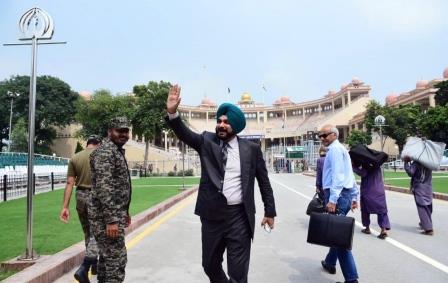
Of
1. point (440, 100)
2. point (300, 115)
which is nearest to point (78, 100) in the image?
point (440, 100)

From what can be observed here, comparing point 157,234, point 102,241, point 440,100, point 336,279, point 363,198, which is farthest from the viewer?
point 440,100

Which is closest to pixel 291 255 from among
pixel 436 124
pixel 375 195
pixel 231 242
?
pixel 375 195

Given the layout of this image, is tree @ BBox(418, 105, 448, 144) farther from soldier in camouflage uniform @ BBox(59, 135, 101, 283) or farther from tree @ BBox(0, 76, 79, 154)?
tree @ BBox(0, 76, 79, 154)

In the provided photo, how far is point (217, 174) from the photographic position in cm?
371

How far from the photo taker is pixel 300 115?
3976 inches

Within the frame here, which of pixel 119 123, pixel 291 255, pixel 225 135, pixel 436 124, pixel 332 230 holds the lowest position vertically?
pixel 291 255

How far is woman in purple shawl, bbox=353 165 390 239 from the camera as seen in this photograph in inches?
320

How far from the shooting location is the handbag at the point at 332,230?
4.79m

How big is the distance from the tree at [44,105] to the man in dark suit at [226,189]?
6169 centimetres

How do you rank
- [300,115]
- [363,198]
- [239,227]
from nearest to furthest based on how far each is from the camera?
[239,227] → [363,198] → [300,115]

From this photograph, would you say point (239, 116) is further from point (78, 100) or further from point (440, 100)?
point (78, 100)

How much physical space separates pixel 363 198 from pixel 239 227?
17.3 feet

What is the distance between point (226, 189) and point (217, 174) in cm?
14

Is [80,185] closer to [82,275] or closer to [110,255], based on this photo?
[82,275]
